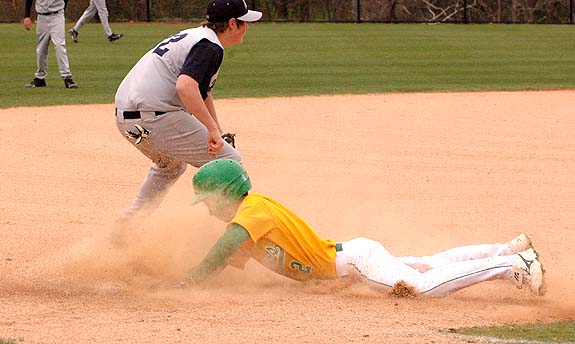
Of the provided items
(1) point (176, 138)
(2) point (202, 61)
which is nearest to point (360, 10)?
(1) point (176, 138)

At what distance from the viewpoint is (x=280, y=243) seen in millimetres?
6582

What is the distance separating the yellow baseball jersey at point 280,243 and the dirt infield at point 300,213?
7.1 inches

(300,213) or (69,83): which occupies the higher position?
(300,213)

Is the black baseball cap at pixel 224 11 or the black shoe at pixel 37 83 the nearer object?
the black baseball cap at pixel 224 11

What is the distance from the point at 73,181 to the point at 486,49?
16.5 meters

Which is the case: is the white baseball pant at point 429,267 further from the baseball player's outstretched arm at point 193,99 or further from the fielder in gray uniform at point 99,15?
the fielder in gray uniform at point 99,15

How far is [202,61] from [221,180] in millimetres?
838

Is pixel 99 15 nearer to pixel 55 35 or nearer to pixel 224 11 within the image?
pixel 55 35

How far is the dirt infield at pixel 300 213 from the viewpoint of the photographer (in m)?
6.14

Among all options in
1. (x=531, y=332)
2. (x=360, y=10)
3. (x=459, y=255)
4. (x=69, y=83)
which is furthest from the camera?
(x=360, y=10)

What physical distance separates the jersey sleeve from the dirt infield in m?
1.18

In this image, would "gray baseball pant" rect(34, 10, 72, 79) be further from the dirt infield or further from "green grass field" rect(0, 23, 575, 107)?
the dirt infield

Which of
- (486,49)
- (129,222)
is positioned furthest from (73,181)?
(486,49)

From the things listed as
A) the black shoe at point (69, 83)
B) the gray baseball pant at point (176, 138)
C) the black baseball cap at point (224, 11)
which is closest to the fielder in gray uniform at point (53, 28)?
the black shoe at point (69, 83)
